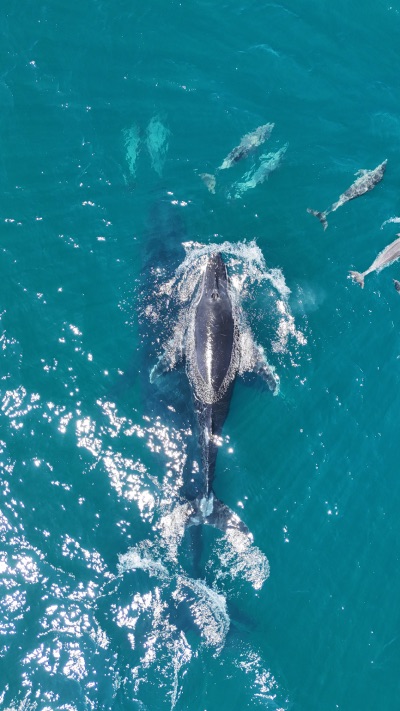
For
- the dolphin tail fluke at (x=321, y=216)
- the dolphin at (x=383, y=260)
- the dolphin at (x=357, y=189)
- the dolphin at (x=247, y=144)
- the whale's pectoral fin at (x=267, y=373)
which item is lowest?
the whale's pectoral fin at (x=267, y=373)

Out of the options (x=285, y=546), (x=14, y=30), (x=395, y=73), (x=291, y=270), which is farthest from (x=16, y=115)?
(x=285, y=546)

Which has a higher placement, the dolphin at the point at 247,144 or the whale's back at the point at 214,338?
the dolphin at the point at 247,144

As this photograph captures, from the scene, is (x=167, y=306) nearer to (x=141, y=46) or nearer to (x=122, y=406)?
(x=122, y=406)

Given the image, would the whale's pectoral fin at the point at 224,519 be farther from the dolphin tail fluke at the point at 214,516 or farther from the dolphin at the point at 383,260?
the dolphin at the point at 383,260

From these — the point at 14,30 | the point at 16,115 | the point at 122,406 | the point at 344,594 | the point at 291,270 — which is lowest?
the point at 344,594

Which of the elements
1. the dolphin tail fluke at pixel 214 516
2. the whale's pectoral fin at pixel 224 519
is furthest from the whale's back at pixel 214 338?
the whale's pectoral fin at pixel 224 519

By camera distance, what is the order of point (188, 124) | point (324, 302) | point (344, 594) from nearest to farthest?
1. point (344, 594)
2. point (324, 302)
3. point (188, 124)
